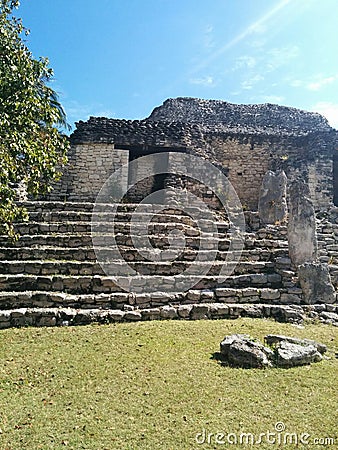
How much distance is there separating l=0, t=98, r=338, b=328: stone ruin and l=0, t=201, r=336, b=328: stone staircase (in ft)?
0.07

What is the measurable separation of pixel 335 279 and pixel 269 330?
3.22m

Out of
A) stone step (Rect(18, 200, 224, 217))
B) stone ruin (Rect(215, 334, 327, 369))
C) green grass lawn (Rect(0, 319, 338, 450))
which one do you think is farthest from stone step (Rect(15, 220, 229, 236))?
stone ruin (Rect(215, 334, 327, 369))

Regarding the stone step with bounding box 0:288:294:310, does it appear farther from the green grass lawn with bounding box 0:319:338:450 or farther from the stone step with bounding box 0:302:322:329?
the green grass lawn with bounding box 0:319:338:450

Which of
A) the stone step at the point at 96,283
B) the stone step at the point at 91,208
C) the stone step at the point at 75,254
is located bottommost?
the stone step at the point at 96,283

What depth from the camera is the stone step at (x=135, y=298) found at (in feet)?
23.3

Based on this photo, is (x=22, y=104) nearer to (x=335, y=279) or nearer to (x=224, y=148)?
(x=335, y=279)

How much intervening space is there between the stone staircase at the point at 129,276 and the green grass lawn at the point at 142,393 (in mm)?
893

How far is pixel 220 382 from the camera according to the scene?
4.61 metres

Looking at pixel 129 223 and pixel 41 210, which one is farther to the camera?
pixel 41 210

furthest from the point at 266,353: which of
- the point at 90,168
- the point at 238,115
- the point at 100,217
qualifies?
the point at 238,115

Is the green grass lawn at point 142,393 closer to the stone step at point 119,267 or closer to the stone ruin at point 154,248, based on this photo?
the stone ruin at point 154,248

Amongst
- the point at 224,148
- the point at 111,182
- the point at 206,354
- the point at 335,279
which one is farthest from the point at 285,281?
the point at 224,148

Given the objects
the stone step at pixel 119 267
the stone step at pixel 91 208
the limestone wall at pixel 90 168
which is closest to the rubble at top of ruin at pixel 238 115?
the limestone wall at pixel 90 168

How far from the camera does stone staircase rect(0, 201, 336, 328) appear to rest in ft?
23.4
